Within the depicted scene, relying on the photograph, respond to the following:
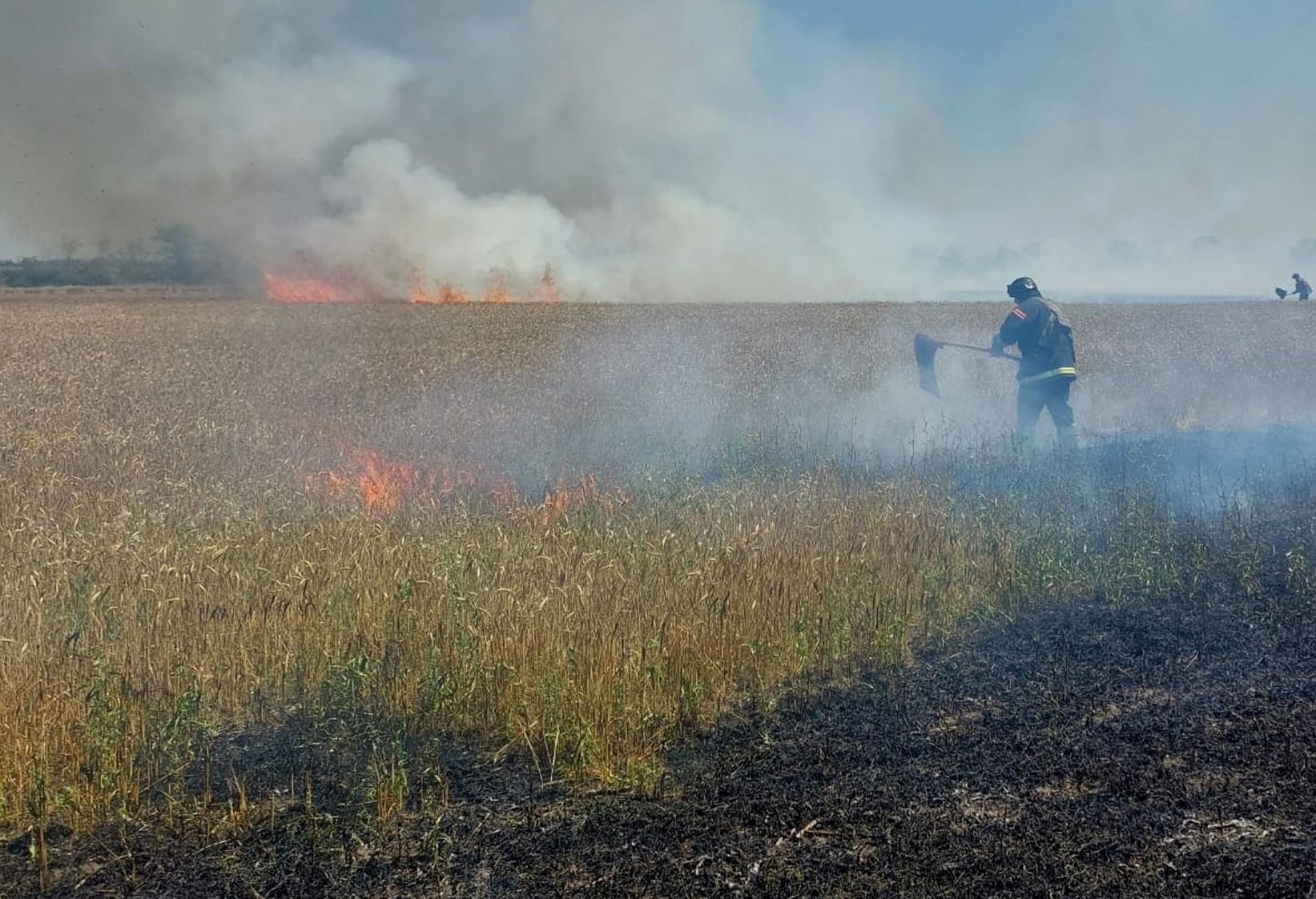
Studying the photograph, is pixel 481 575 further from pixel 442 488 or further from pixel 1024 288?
pixel 1024 288

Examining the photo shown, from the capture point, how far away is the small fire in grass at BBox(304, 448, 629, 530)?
25.8ft


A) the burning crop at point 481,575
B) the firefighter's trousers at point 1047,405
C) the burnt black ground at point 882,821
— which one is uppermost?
the firefighter's trousers at point 1047,405

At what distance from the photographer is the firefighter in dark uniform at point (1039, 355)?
1086 centimetres

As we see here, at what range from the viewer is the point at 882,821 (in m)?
3.65

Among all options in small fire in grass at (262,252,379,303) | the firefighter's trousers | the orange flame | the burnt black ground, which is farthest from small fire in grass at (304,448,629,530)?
small fire in grass at (262,252,379,303)

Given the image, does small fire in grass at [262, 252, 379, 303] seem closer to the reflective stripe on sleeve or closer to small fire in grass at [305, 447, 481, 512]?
small fire in grass at [305, 447, 481, 512]

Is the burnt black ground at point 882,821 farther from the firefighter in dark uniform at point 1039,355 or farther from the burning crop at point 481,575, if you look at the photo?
the firefighter in dark uniform at point 1039,355

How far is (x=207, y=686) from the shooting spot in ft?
15.6

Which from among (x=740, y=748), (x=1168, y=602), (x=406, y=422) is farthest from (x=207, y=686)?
(x=406, y=422)

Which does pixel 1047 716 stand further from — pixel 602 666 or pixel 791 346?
pixel 791 346

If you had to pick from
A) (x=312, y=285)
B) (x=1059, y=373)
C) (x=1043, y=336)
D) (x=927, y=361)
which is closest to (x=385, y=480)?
(x=927, y=361)

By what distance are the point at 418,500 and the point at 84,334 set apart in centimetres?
2604

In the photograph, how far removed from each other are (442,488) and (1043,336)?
22.5 ft

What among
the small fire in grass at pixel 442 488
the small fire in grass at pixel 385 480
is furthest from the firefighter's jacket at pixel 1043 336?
the small fire in grass at pixel 385 480
